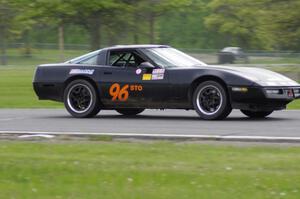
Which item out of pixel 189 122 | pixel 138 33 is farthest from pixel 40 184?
pixel 138 33

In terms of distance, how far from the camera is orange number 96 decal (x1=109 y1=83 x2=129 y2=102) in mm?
13953

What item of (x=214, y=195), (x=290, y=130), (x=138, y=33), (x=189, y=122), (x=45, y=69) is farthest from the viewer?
(x=138, y=33)

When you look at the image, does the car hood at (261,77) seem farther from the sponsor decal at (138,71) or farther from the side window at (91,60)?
the side window at (91,60)

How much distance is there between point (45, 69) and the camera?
1492 cm

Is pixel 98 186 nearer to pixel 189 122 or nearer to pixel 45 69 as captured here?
pixel 189 122

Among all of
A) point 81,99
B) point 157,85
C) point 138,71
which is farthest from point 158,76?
point 81,99

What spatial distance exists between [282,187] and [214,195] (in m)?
0.68

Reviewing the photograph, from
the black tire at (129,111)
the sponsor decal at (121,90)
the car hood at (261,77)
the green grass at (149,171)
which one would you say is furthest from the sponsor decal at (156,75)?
the green grass at (149,171)

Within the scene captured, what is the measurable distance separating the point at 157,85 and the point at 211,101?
1.05 m

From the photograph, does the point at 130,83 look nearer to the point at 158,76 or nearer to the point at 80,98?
the point at 158,76

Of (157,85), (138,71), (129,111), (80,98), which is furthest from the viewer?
(129,111)

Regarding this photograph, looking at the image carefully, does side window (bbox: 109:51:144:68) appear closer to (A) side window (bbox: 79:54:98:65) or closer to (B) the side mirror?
(B) the side mirror

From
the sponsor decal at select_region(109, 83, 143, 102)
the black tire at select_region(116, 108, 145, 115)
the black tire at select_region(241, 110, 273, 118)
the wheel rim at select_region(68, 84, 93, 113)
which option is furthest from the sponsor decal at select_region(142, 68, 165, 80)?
the black tire at select_region(241, 110, 273, 118)

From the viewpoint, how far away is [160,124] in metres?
13.0
